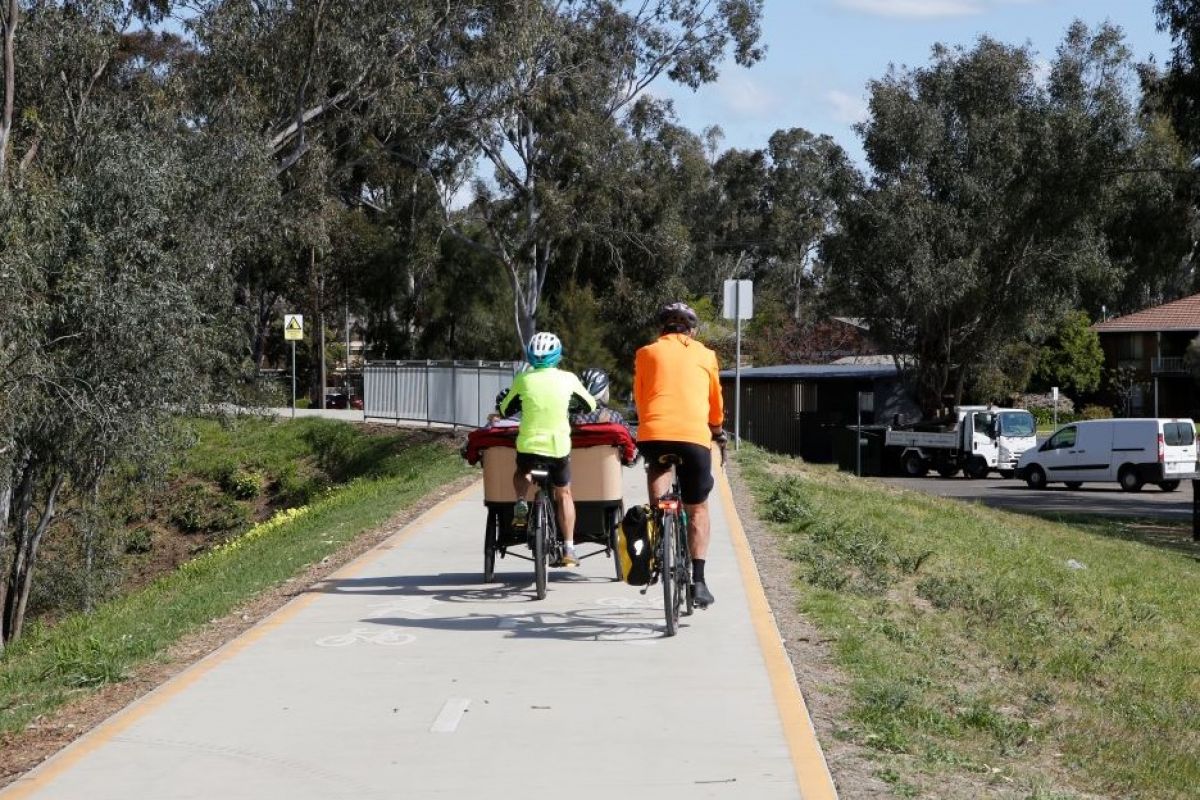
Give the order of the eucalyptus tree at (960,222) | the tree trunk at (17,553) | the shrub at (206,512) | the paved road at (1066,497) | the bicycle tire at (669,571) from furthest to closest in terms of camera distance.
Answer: the eucalyptus tree at (960,222)
the shrub at (206,512)
the paved road at (1066,497)
the tree trunk at (17,553)
the bicycle tire at (669,571)

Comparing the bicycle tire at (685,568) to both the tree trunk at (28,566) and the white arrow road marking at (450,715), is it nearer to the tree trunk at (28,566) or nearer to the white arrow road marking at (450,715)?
the white arrow road marking at (450,715)

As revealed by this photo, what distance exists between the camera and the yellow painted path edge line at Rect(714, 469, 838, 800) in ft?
20.0

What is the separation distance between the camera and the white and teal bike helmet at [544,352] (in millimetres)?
10617

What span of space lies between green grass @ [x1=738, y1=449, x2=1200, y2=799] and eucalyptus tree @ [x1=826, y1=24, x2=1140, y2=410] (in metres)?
32.5

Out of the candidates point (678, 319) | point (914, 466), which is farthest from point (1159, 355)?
point (678, 319)

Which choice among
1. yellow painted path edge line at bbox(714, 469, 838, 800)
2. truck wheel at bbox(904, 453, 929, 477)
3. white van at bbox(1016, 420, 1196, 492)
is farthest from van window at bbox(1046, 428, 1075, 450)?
yellow painted path edge line at bbox(714, 469, 838, 800)

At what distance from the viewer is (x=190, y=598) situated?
11.9 meters

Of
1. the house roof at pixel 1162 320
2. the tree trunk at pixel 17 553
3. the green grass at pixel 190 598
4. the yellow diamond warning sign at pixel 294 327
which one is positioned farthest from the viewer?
the house roof at pixel 1162 320

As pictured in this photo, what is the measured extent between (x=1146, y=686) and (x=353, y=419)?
3423 centimetres

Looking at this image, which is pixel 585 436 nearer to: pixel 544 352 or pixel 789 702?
pixel 544 352

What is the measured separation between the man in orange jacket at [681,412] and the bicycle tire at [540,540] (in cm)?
123

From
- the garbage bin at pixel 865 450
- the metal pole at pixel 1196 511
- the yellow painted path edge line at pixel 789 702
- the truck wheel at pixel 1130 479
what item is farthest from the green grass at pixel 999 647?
the garbage bin at pixel 865 450

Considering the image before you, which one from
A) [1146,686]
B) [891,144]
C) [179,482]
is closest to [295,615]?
[1146,686]

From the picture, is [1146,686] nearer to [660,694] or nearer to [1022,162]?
[660,694]
